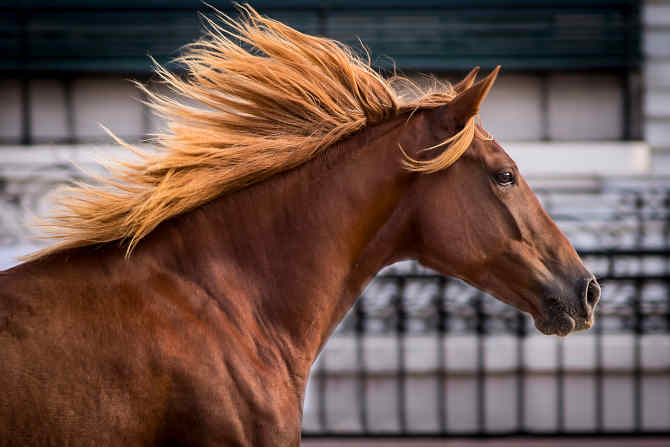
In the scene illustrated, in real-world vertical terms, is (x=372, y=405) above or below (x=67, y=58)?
below

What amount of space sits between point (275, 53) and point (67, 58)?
5992mm

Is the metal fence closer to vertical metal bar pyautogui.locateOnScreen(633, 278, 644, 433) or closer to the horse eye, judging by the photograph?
vertical metal bar pyautogui.locateOnScreen(633, 278, 644, 433)

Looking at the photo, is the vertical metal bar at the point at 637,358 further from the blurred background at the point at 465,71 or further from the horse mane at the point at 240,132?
the horse mane at the point at 240,132

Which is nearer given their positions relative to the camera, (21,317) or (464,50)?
(21,317)

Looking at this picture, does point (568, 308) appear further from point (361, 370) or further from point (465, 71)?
point (465, 71)

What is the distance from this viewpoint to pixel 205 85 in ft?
7.97

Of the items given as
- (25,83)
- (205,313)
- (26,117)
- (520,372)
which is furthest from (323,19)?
(205,313)

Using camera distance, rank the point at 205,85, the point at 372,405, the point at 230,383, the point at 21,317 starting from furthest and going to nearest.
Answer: the point at 372,405, the point at 205,85, the point at 230,383, the point at 21,317

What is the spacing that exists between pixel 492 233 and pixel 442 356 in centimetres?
319

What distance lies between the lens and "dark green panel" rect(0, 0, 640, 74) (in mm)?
7574

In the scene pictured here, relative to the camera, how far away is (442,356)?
17.8 ft

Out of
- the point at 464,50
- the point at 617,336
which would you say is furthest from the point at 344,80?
the point at 464,50

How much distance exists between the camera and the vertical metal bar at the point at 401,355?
5133 mm

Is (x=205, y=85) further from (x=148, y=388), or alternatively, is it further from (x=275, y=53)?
(x=148, y=388)
